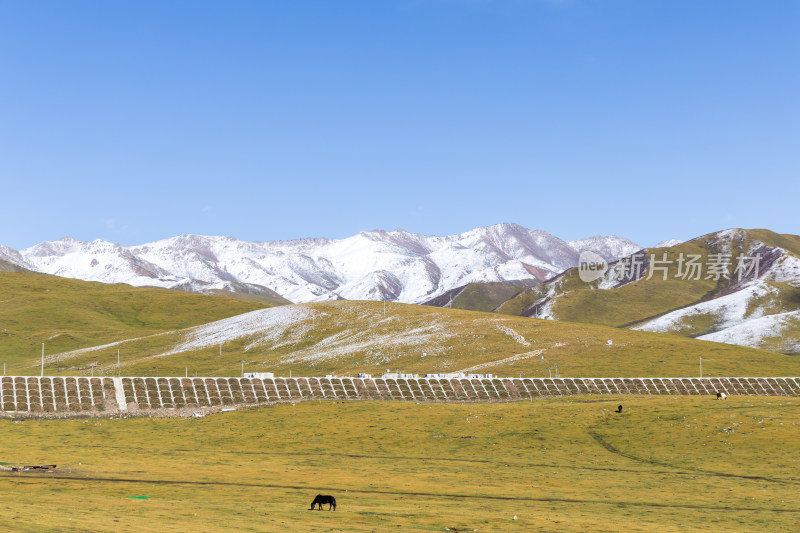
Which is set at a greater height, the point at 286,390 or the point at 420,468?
the point at 286,390

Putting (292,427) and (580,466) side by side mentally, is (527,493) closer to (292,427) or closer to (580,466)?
(580,466)

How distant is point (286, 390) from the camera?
495 feet

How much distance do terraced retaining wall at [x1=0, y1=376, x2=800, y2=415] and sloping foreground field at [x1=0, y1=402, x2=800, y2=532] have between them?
776 cm

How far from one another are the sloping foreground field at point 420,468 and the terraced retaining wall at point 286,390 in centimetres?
776

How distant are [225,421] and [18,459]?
41426 millimetres

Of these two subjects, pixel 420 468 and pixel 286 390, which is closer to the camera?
pixel 420 468

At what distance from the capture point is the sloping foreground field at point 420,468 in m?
53.2

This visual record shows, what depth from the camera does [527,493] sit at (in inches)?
2761

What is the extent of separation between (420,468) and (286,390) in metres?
65.7

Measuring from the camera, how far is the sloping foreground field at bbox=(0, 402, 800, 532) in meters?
53.2

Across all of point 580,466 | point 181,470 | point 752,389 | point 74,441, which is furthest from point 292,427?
point 752,389

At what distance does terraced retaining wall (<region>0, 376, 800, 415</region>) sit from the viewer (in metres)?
136

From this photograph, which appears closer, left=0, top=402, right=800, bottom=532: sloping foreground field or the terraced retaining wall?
left=0, top=402, right=800, bottom=532: sloping foreground field

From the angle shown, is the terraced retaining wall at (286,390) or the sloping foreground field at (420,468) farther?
the terraced retaining wall at (286,390)
